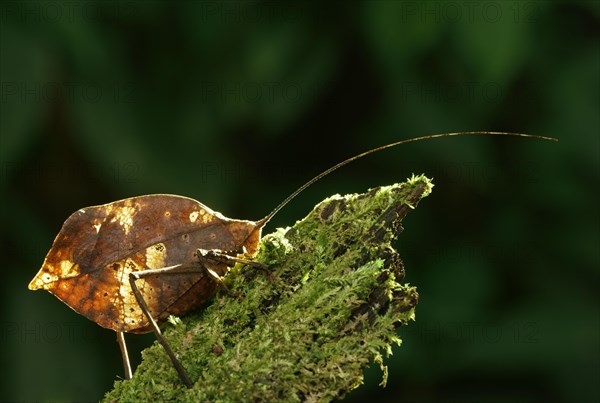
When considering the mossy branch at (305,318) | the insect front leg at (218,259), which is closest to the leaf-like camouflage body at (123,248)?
the insect front leg at (218,259)

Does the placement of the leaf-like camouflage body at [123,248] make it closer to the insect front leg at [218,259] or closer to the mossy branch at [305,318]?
the insect front leg at [218,259]

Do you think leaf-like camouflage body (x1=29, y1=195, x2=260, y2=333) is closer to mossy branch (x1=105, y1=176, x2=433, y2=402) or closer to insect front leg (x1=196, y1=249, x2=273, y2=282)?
insect front leg (x1=196, y1=249, x2=273, y2=282)

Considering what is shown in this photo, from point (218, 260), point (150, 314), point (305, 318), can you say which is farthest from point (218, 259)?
point (305, 318)

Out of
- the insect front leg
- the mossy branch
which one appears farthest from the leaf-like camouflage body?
the mossy branch

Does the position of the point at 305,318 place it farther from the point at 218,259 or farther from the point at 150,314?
the point at 150,314

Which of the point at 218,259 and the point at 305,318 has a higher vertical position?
the point at 218,259
